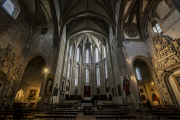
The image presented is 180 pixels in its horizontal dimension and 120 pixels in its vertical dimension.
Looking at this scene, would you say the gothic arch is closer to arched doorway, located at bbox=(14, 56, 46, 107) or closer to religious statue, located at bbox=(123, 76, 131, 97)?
religious statue, located at bbox=(123, 76, 131, 97)

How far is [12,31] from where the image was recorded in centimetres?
1026

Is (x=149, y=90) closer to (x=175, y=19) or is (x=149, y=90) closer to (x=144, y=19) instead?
(x=175, y=19)

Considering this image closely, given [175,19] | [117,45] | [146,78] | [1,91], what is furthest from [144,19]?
[1,91]

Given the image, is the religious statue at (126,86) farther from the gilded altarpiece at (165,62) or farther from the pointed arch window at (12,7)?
the pointed arch window at (12,7)

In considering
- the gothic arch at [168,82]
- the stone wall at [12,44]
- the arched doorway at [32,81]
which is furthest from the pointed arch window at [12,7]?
the gothic arch at [168,82]

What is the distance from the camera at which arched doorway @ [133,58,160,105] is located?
41.6ft

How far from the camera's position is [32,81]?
14016mm

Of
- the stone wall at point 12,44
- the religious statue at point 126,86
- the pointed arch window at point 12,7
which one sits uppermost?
the pointed arch window at point 12,7

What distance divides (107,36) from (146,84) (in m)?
10.9

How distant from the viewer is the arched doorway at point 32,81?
42.4ft

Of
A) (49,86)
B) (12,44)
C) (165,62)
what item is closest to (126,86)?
(165,62)

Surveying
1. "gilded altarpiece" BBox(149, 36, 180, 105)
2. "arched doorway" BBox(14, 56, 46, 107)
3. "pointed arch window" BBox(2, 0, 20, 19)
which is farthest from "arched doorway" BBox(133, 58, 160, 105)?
"pointed arch window" BBox(2, 0, 20, 19)

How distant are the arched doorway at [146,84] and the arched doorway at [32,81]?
16.5 meters

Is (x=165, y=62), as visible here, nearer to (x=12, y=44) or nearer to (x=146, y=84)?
(x=146, y=84)
